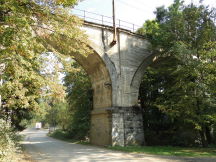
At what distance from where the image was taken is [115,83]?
1542cm

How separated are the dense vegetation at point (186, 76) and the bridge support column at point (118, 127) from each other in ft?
6.27

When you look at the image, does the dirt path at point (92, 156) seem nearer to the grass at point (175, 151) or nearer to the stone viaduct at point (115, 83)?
the grass at point (175, 151)

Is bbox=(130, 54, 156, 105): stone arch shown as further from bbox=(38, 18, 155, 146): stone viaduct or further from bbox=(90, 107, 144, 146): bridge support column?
bbox=(90, 107, 144, 146): bridge support column

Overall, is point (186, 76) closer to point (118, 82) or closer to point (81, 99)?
point (118, 82)

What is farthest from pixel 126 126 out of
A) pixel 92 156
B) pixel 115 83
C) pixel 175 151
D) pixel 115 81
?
pixel 92 156

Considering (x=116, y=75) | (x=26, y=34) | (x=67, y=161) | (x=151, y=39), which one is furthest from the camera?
(x=151, y=39)

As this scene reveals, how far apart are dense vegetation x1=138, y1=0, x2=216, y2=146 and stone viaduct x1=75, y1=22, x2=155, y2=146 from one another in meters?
1.64

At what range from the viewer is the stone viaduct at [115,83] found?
48.5ft

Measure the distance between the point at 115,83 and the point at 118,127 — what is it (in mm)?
3078

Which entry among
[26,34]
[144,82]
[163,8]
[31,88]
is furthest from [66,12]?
[163,8]

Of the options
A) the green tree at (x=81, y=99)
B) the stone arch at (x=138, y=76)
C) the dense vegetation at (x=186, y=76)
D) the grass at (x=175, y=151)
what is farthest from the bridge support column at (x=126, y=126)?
the green tree at (x=81, y=99)

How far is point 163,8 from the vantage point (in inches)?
758

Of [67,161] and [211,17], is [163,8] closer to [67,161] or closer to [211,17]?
[211,17]

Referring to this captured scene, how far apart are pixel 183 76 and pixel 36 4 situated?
9.46m
